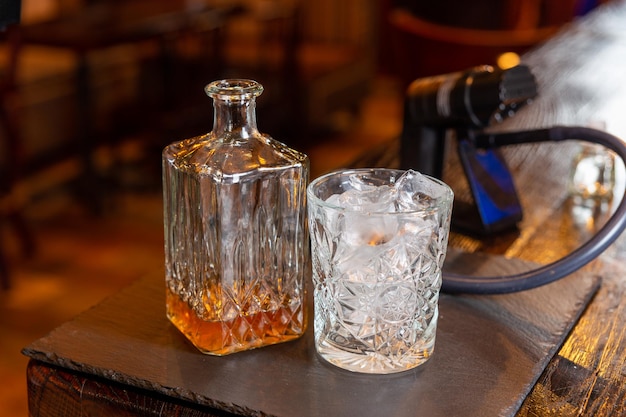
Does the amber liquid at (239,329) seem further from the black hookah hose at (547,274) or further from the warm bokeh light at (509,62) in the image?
the warm bokeh light at (509,62)

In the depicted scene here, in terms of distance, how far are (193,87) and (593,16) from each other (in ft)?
5.32

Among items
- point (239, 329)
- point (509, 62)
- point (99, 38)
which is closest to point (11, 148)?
point (99, 38)

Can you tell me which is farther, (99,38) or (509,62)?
(99,38)

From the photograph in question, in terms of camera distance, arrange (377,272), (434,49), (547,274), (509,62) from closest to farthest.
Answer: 1. (377,272)
2. (547,274)
3. (509,62)
4. (434,49)

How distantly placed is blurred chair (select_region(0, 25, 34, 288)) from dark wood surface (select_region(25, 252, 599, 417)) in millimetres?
1846

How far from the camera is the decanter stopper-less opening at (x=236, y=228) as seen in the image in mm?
659

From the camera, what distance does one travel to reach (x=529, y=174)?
3.95ft

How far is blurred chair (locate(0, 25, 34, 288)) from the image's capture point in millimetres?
2449

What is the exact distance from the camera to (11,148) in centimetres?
255

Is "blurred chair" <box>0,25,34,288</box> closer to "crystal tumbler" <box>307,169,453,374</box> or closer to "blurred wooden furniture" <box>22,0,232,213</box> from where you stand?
"blurred wooden furniture" <box>22,0,232,213</box>

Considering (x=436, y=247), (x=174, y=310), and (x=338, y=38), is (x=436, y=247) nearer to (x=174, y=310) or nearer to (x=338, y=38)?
(x=174, y=310)

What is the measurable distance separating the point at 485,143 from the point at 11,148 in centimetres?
194

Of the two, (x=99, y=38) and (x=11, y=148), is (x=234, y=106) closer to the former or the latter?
(x=11, y=148)

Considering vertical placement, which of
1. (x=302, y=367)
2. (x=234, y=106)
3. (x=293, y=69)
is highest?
(x=234, y=106)
